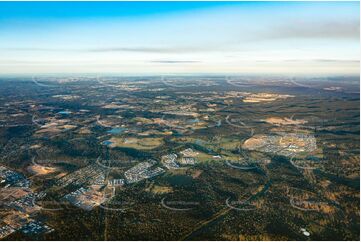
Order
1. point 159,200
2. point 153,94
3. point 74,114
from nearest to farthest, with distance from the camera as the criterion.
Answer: point 159,200 < point 74,114 < point 153,94

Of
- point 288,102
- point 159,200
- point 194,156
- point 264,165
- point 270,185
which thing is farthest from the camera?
point 288,102

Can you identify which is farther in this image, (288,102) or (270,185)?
(288,102)

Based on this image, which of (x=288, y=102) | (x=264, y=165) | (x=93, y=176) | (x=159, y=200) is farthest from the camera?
(x=288, y=102)

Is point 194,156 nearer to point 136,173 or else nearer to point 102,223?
point 136,173

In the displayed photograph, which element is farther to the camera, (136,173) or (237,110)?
(237,110)

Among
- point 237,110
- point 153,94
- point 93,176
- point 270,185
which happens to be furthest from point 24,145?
point 153,94

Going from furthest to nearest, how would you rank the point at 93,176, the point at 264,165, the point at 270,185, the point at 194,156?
the point at 194,156, the point at 264,165, the point at 93,176, the point at 270,185

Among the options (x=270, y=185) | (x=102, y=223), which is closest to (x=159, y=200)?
(x=102, y=223)

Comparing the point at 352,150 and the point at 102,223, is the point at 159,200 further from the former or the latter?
the point at 352,150
